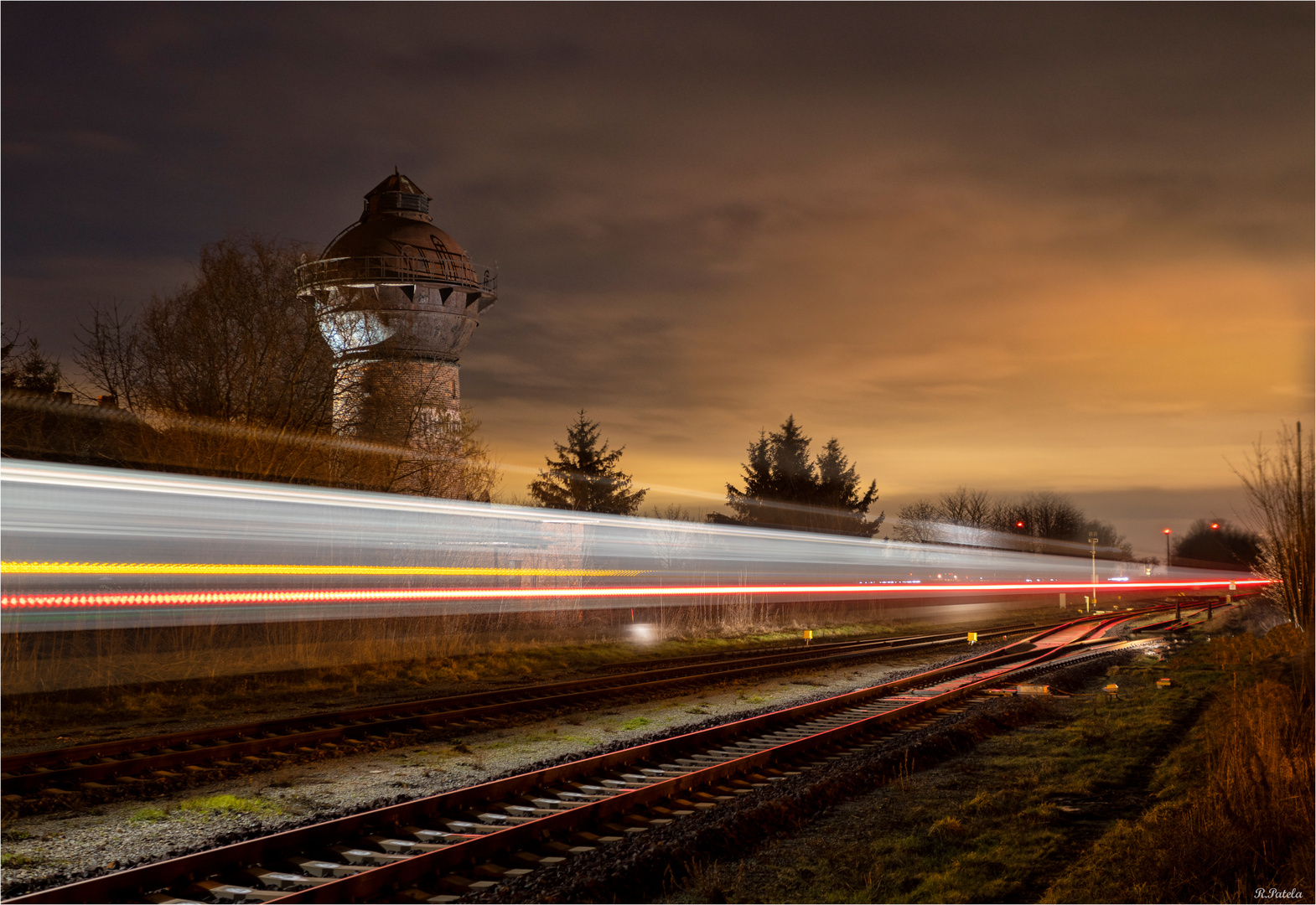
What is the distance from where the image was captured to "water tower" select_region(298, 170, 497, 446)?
24641 mm

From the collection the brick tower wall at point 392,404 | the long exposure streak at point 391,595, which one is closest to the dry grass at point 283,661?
the long exposure streak at point 391,595

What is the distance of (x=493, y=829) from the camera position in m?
8.25

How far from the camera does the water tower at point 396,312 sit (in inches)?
970

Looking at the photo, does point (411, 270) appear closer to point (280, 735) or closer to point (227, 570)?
point (227, 570)

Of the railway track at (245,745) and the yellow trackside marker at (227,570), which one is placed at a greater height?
the yellow trackside marker at (227,570)

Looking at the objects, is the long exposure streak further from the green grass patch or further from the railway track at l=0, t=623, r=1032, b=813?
the green grass patch

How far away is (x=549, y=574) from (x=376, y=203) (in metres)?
20.4

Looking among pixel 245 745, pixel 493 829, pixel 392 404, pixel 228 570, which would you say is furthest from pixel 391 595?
pixel 493 829

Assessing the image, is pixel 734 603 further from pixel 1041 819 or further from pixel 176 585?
pixel 1041 819

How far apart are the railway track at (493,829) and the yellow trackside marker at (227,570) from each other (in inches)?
487

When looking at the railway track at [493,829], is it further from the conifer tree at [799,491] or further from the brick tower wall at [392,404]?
the conifer tree at [799,491]

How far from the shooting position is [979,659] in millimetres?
24344

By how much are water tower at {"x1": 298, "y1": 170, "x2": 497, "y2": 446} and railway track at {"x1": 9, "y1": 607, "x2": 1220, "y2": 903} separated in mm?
15177

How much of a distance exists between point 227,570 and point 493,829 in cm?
1418
